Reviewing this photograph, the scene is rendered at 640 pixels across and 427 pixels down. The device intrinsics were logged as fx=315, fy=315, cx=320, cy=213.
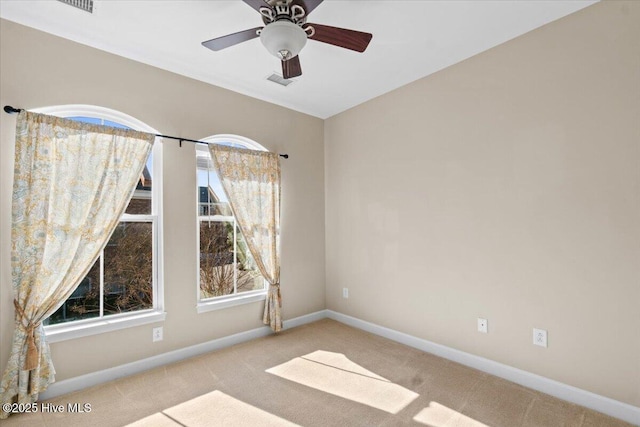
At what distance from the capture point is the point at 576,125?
2.32 meters

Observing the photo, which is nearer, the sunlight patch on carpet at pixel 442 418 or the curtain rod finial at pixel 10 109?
the sunlight patch on carpet at pixel 442 418

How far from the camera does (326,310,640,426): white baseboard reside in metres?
2.12

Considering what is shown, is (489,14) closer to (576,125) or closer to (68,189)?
(576,125)

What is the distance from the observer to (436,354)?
314cm

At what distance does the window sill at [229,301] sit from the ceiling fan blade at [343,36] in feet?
8.81

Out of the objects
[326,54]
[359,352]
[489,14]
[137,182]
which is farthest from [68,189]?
[489,14]

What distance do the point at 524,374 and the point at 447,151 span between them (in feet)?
6.66

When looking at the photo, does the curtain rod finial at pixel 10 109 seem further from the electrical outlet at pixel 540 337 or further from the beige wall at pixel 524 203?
the electrical outlet at pixel 540 337

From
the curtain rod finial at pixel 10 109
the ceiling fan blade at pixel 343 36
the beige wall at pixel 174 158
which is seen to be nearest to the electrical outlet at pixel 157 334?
the beige wall at pixel 174 158

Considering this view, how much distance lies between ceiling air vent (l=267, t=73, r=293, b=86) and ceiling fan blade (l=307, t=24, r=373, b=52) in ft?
4.36

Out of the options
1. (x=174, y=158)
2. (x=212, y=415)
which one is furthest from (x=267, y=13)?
(x=212, y=415)

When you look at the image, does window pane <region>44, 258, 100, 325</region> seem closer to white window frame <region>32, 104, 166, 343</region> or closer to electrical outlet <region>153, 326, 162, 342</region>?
white window frame <region>32, 104, 166, 343</region>

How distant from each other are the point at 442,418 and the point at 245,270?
2452 mm

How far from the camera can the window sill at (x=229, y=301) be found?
129 inches
